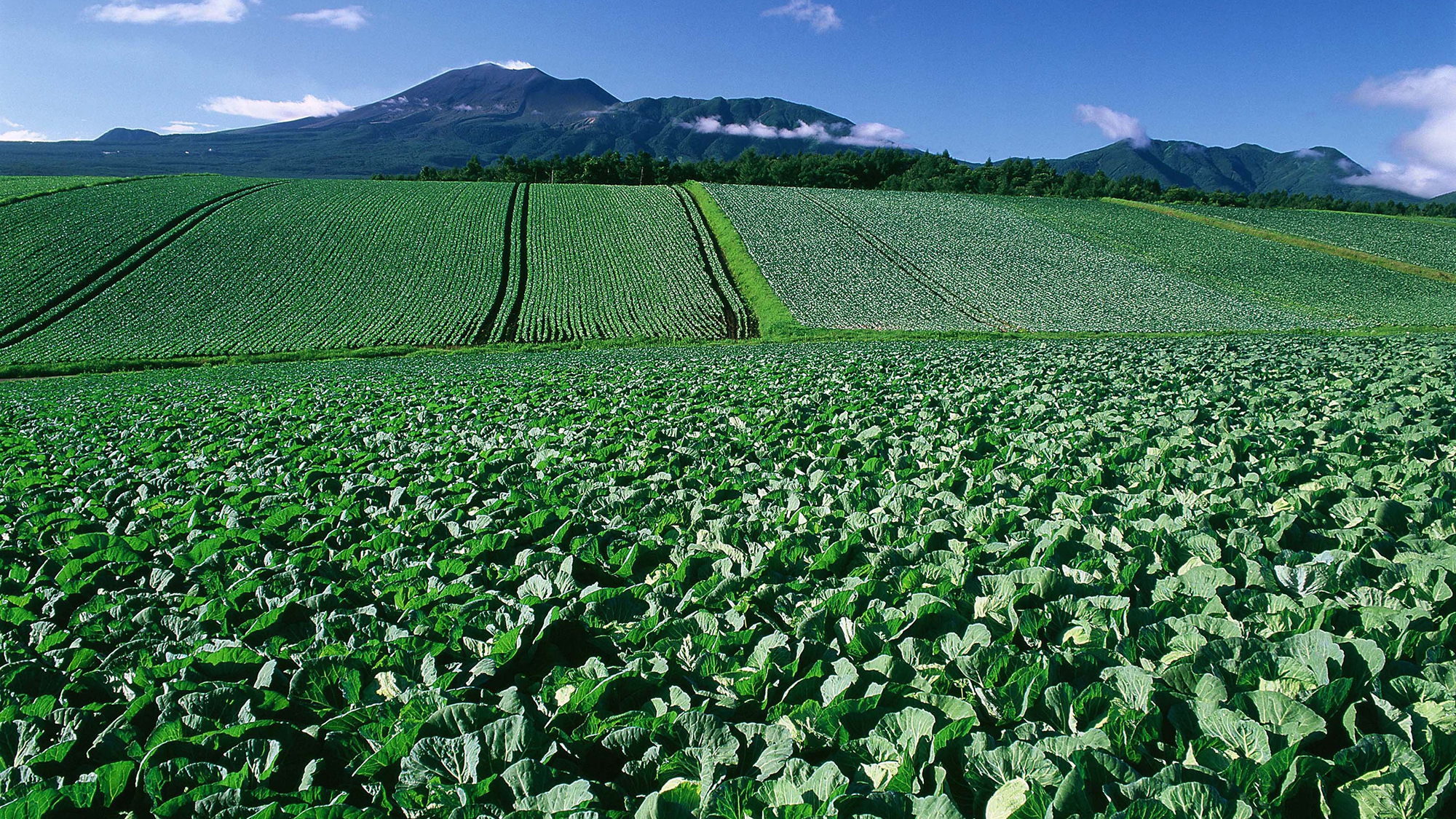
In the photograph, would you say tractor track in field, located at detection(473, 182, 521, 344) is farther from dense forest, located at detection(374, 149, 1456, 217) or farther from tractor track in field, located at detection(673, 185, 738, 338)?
dense forest, located at detection(374, 149, 1456, 217)

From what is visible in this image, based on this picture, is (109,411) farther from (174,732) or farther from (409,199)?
(409,199)

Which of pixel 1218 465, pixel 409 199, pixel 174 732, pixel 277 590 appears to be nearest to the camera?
pixel 174 732

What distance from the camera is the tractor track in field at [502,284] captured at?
41.8 meters

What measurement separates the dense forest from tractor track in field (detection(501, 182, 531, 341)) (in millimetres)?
25312

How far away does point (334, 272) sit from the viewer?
171ft

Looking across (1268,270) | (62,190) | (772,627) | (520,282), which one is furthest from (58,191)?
(1268,270)

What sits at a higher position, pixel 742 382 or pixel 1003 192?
pixel 1003 192

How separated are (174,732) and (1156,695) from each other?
4.34 m

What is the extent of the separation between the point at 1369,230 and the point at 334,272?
95.4 metres

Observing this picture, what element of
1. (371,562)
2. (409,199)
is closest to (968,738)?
(371,562)

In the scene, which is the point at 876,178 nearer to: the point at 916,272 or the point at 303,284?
the point at 916,272

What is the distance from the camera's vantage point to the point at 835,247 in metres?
59.0

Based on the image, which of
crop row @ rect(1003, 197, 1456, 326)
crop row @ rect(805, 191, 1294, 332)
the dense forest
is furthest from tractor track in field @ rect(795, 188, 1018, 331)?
the dense forest

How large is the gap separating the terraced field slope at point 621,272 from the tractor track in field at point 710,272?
90 mm
